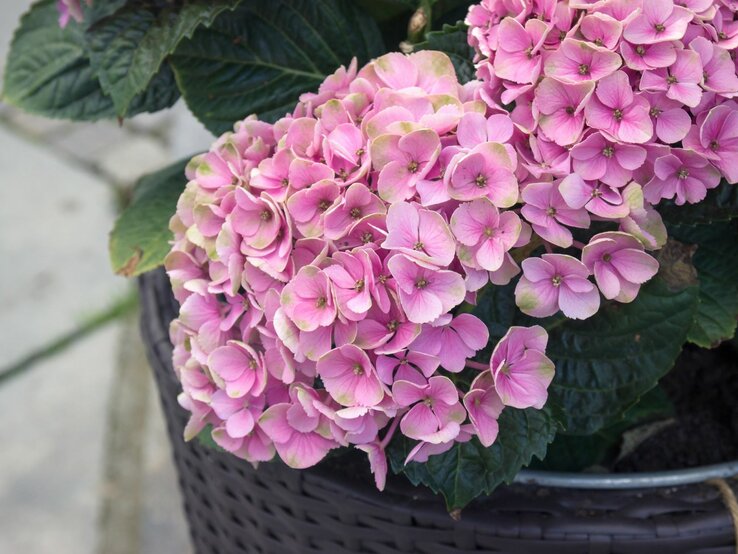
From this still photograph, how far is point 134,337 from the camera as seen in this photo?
5.87 ft

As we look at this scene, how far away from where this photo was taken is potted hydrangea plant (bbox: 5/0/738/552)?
531mm

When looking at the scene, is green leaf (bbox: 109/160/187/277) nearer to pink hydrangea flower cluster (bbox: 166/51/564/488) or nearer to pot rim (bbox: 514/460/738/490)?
pink hydrangea flower cluster (bbox: 166/51/564/488)

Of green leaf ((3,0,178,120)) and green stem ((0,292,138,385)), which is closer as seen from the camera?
green leaf ((3,0,178,120))

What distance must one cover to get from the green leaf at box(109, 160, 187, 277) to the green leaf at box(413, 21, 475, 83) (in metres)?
0.30

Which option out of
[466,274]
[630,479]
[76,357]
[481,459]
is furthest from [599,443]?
[76,357]

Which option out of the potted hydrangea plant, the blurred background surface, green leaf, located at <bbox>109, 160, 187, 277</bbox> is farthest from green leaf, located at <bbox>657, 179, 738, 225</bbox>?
the blurred background surface

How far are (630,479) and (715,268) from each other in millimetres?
175

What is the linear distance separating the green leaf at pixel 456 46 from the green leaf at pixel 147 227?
30 centimetres

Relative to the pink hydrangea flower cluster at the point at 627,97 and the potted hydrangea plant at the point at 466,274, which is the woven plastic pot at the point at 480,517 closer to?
the potted hydrangea plant at the point at 466,274

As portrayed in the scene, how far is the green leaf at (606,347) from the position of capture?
2.01 ft

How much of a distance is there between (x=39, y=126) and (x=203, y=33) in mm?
1590

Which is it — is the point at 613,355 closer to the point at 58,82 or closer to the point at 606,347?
the point at 606,347

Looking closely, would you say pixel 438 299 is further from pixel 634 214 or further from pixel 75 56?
pixel 75 56

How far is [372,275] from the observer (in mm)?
526
